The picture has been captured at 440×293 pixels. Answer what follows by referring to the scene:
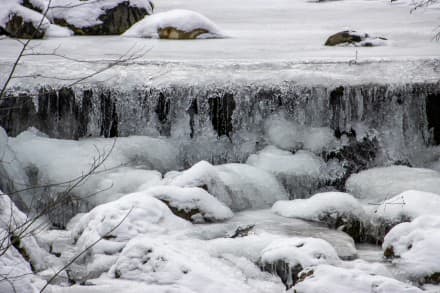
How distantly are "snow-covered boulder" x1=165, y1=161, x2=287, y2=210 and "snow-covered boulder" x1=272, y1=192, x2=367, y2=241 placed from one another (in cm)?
45

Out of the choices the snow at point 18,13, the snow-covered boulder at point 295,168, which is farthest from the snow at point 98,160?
the snow at point 18,13

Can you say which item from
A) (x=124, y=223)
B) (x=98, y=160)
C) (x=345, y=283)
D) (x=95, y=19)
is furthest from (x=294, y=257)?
(x=95, y=19)

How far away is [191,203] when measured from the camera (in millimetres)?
5992

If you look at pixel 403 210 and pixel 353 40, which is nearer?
pixel 403 210

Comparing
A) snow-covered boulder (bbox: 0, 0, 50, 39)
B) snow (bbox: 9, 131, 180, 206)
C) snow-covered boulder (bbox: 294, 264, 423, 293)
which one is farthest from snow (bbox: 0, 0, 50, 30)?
snow-covered boulder (bbox: 294, 264, 423, 293)

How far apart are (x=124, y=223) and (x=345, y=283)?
6.11 feet

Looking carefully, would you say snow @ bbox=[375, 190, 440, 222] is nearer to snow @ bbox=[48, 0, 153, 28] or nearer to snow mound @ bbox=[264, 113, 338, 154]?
snow mound @ bbox=[264, 113, 338, 154]

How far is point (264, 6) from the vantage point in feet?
56.1

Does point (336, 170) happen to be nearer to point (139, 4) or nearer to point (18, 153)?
point (18, 153)

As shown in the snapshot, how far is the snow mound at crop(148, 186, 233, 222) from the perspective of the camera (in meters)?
5.93

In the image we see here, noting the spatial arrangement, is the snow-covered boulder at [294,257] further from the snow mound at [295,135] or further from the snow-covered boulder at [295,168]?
the snow mound at [295,135]


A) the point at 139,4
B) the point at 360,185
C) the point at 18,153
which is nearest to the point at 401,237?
the point at 360,185

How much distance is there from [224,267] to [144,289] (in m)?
0.69

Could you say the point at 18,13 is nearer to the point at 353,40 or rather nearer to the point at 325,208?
the point at 353,40
